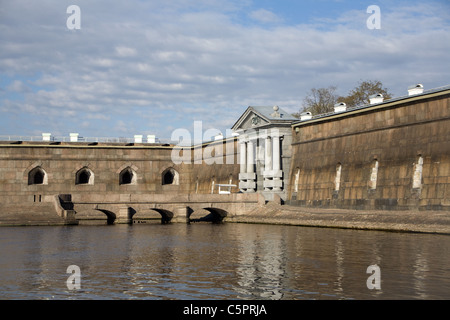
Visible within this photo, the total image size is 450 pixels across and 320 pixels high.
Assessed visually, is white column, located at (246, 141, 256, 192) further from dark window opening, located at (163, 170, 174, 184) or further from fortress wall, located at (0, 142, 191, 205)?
dark window opening, located at (163, 170, 174, 184)

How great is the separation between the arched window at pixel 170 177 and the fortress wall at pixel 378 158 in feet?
68.8

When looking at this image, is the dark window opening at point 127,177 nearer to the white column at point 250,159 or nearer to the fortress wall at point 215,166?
the fortress wall at point 215,166

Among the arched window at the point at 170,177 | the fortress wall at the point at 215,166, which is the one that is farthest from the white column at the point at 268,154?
the arched window at the point at 170,177

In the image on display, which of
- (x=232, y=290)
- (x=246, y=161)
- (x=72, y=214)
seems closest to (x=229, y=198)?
(x=246, y=161)

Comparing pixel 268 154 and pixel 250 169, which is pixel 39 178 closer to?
pixel 250 169

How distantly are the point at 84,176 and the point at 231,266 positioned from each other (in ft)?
161

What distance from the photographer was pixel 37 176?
6906 cm

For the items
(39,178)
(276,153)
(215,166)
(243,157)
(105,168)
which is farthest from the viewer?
(215,166)

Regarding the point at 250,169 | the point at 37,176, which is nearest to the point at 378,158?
the point at 250,169

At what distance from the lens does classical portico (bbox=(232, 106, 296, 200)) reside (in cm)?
5688

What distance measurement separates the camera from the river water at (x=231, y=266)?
19.0 m

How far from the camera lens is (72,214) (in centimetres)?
5278
